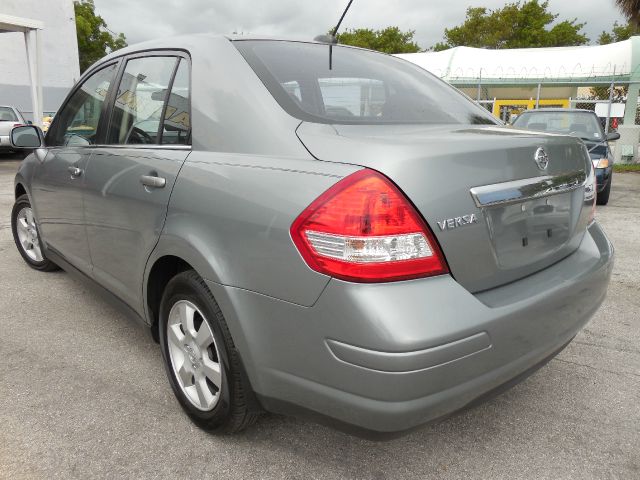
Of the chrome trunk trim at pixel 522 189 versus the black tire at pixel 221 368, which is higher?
the chrome trunk trim at pixel 522 189

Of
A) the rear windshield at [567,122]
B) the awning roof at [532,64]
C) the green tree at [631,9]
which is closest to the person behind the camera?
the rear windshield at [567,122]

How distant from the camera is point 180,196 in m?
2.04

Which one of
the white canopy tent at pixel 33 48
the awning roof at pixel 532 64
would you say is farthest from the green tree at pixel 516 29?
the white canopy tent at pixel 33 48

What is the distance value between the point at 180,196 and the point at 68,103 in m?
1.92

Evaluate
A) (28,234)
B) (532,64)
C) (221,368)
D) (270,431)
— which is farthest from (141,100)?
(532,64)

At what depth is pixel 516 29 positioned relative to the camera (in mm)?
45719

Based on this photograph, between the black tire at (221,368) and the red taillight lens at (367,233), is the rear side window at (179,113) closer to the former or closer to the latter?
the black tire at (221,368)

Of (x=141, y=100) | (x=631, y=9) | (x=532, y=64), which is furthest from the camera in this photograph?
(x=532, y=64)

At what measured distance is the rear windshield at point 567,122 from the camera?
891 centimetres

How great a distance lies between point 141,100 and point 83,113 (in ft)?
2.81

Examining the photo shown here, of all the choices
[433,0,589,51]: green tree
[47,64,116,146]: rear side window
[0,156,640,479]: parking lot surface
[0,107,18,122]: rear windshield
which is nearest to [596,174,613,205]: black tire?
[0,156,640,479]: parking lot surface

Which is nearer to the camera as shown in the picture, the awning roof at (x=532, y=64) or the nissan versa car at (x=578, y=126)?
the nissan versa car at (x=578, y=126)

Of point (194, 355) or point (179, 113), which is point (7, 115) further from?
point (194, 355)

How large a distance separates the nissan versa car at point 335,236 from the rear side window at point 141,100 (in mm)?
14
